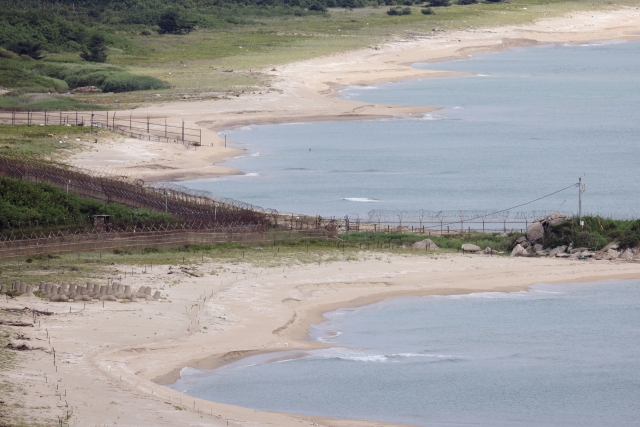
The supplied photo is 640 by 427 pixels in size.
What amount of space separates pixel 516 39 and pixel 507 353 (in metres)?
126

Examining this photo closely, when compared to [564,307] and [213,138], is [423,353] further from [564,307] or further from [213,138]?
[213,138]

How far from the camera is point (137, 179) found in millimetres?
62312

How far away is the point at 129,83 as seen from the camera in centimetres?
10050

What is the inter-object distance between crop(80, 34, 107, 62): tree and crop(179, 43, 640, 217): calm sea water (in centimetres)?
2850

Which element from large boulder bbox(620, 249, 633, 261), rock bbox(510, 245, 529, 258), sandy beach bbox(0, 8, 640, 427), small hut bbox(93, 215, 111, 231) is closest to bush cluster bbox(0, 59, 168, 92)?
sandy beach bbox(0, 8, 640, 427)

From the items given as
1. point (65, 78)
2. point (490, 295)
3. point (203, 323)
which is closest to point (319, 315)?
point (203, 323)

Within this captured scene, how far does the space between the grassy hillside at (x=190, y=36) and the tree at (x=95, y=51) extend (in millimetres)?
925

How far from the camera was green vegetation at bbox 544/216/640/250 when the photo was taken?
1879 inches

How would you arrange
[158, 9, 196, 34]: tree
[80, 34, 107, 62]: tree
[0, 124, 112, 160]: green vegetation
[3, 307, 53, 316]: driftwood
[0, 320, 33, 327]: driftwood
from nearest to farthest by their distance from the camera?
1. [0, 320, 33, 327]: driftwood
2. [3, 307, 53, 316]: driftwood
3. [0, 124, 112, 160]: green vegetation
4. [80, 34, 107, 62]: tree
5. [158, 9, 196, 34]: tree

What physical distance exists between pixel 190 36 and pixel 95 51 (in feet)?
87.4

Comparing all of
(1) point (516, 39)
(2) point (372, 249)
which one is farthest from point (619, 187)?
(1) point (516, 39)

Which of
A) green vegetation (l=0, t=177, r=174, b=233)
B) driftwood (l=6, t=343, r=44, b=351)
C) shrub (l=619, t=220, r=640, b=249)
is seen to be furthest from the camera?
shrub (l=619, t=220, r=640, b=249)

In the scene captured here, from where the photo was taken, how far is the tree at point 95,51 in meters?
118

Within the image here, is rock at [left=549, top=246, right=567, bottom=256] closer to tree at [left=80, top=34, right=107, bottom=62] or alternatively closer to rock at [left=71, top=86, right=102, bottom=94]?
rock at [left=71, top=86, right=102, bottom=94]
